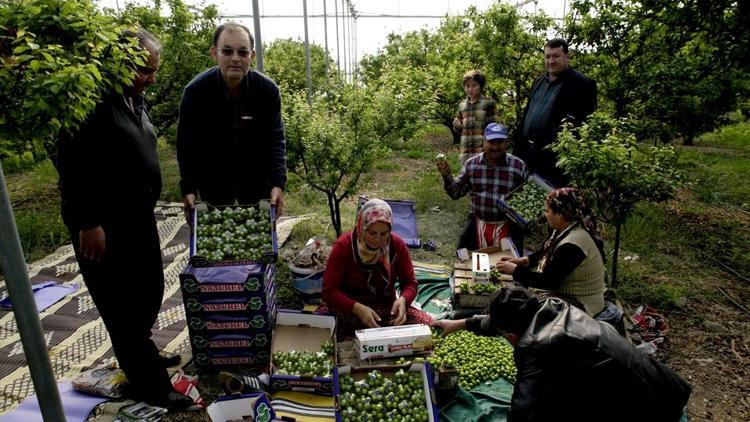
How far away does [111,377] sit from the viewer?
3.63 m

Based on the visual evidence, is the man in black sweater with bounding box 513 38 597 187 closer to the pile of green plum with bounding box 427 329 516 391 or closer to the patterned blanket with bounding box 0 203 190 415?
the pile of green plum with bounding box 427 329 516 391

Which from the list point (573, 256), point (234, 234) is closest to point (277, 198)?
point (234, 234)

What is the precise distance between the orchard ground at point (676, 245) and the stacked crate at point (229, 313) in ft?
0.95

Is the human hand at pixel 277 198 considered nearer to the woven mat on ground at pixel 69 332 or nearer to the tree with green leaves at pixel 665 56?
the woven mat on ground at pixel 69 332

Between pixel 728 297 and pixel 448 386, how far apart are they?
151 inches

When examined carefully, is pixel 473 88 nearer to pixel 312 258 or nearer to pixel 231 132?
pixel 312 258

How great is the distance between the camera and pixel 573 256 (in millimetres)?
3711

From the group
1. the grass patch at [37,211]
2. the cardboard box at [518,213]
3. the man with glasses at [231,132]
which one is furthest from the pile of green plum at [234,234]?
the grass patch at [37,211]

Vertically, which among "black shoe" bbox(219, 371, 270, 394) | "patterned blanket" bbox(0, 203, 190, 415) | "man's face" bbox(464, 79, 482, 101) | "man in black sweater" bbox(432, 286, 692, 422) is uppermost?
"man's face" bbox(464, 79, 482, 101)

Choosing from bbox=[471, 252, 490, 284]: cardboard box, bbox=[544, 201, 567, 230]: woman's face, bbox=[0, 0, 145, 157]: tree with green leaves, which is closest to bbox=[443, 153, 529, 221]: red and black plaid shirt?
bbox=[471, 252, 490, 284]: cardboard box

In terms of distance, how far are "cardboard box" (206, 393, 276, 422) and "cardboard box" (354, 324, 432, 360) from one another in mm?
698

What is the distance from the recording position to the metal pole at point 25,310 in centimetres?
198

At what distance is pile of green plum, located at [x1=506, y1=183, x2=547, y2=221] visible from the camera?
5.14 m

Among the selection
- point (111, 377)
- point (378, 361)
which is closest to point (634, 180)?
point (378, 361)
